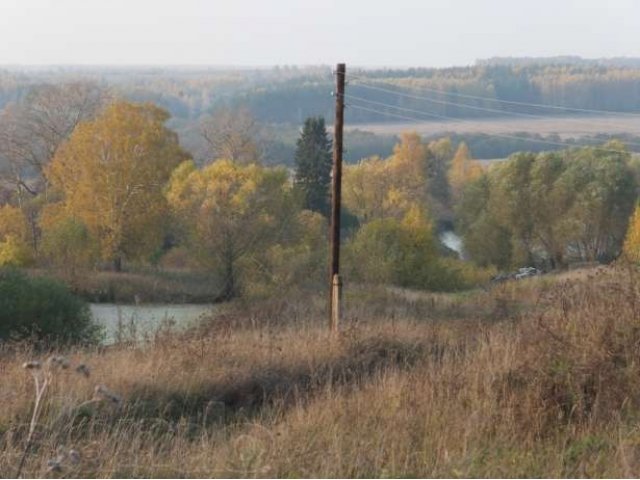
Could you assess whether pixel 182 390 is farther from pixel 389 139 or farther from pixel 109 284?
pixel 389 139

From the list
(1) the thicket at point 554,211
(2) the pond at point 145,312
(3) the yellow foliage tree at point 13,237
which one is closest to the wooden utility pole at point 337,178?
(2) the pond at point 145,312

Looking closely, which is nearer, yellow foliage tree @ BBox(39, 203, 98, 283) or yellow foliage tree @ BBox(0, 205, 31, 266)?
yellow foliage tree @ BBox(39, 203, 98, 283)

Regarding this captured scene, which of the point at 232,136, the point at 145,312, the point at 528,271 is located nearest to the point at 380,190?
the point at 232,136

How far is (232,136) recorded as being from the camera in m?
66.0

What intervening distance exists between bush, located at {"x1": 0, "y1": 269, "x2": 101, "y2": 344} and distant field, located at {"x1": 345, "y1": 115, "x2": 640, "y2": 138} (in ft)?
206

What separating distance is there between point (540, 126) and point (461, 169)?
793cm

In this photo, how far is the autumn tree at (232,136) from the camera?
64.6 m

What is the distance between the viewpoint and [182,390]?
8891 millimetres

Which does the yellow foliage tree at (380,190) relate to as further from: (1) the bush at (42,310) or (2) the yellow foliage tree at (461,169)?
(1) the bush at (42,310)

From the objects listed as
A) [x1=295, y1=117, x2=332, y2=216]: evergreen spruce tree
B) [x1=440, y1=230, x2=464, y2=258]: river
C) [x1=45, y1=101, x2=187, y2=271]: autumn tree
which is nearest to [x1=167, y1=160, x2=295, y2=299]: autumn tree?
[x1=45, y1=101, x2=187, y2=271]: autumn tree

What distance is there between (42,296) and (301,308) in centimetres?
532

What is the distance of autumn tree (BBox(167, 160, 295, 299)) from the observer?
36781 mm

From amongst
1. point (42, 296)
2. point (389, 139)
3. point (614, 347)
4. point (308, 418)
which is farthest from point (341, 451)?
point (389, 139)

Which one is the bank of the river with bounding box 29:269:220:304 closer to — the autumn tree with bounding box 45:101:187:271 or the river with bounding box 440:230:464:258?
the autumn tree with bounding box 45:101:187:271
